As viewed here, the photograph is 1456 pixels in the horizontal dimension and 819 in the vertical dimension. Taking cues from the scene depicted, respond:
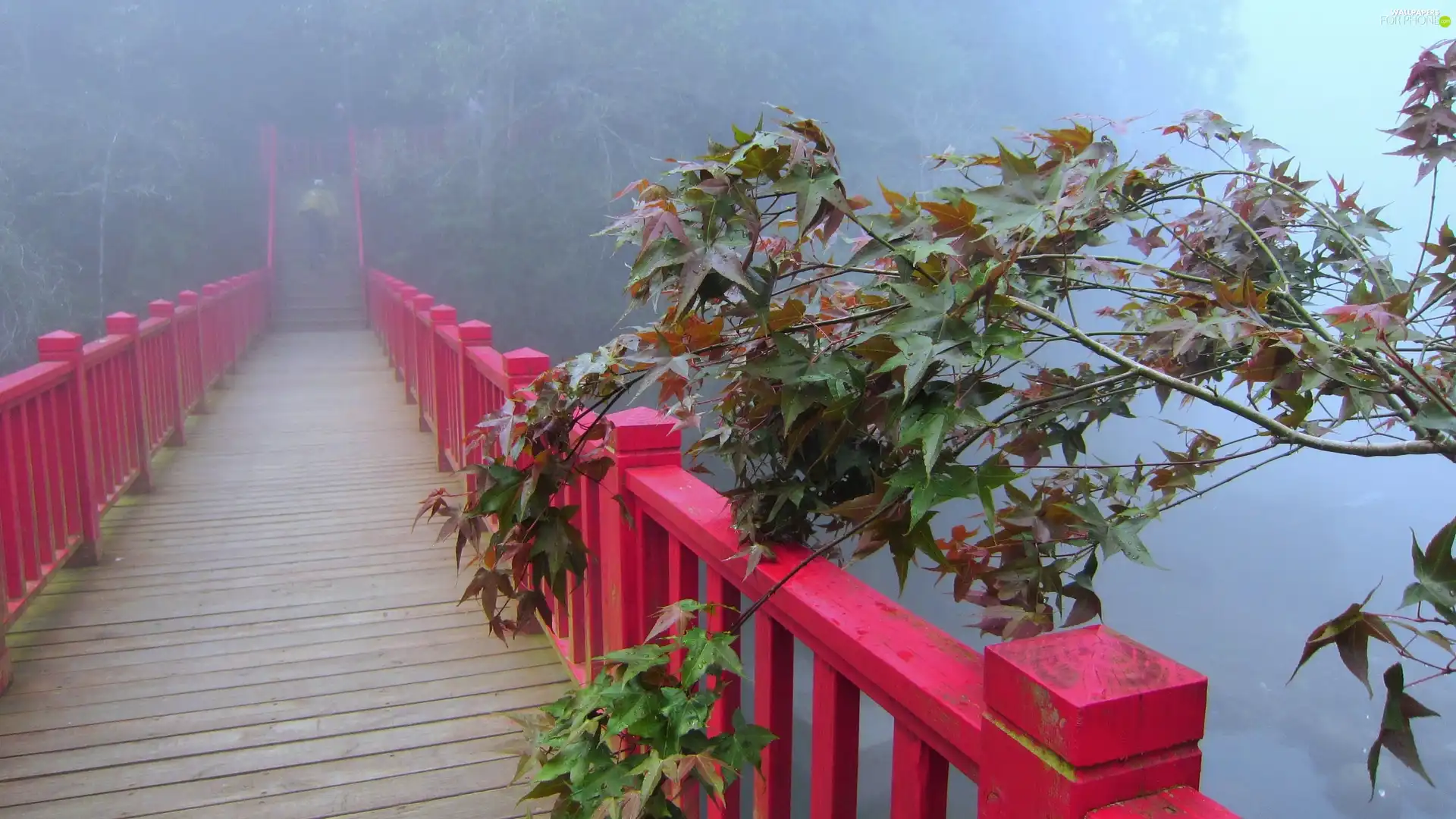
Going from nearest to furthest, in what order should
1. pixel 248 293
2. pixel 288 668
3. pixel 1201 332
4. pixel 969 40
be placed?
pixel 1201 332 < pixel 288 668 < pixel 248 293 < pixel 969 40

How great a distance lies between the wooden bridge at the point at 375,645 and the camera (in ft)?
2.36

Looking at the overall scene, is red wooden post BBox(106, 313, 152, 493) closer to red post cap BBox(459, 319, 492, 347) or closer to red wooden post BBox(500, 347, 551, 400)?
red post cap BBox(459, 319, 492, 347)

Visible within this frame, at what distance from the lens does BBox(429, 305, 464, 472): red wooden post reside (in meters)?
4.73

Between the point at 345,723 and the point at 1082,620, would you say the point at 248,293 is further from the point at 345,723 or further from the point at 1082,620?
the point at 1082,620

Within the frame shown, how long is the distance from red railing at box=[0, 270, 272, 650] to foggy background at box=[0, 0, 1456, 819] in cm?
1437

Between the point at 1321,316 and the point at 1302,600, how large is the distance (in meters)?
28.2

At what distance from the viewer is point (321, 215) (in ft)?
76.7

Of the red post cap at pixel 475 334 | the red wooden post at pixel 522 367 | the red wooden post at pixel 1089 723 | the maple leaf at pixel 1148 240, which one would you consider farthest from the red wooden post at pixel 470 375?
the red wooden post at pixel 1089 723

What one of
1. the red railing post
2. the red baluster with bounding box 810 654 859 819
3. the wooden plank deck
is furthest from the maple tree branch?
the red railing post

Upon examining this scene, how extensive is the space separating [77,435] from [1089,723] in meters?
4.14

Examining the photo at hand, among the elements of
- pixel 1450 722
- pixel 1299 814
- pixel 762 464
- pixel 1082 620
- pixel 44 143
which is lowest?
pixel 1299 814

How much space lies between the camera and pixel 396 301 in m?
8.58

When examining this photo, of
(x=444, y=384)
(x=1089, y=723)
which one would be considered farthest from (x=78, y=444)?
(x=1089, y=723)

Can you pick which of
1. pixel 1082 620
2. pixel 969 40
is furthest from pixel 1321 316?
pixel 969 40
